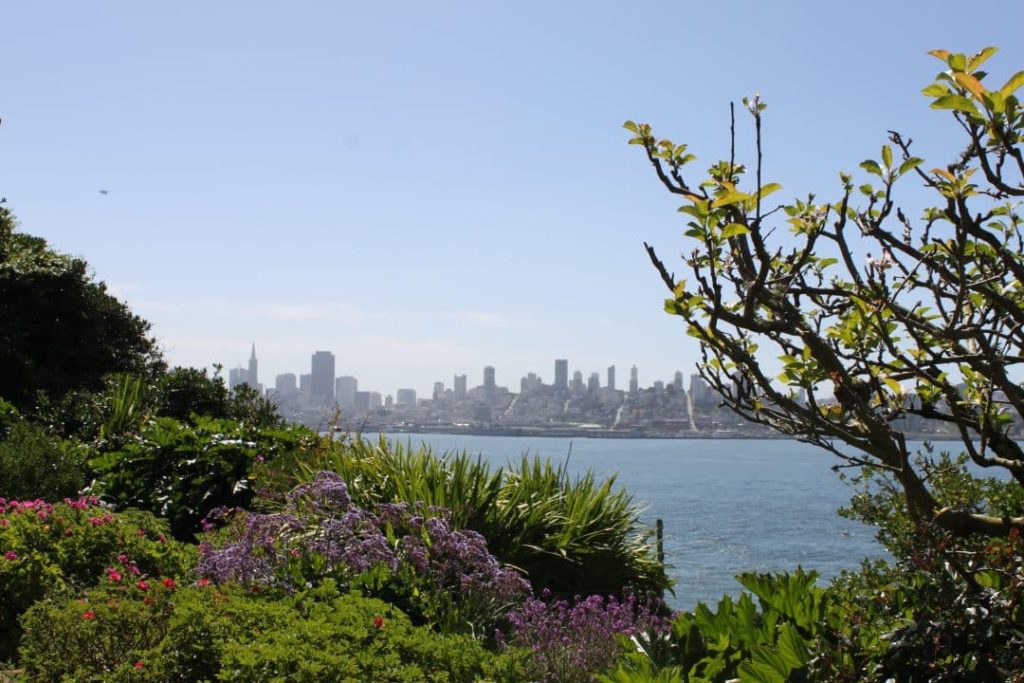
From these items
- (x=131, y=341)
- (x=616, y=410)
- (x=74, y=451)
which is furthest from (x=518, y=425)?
(x=74, y=451)

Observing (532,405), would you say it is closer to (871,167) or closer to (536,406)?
(536,406)

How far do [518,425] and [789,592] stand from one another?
4513 inches

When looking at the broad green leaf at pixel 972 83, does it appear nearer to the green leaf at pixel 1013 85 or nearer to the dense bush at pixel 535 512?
the green leaf at pixel 1013 85

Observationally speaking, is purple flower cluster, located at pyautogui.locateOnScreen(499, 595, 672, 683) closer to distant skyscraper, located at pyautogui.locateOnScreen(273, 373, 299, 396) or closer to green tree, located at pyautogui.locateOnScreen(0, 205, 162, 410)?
green tree, located at pyautogui.locateOnScreen(0, 205, 162, 410)

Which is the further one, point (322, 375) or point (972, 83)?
point (322, 375)

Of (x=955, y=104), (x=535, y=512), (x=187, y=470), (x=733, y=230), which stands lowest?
(x=535, y=512)

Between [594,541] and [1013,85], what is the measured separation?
5912 millimetres

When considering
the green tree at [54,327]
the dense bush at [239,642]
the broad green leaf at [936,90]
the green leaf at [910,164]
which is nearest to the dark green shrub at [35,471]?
the dense bush at [239,642]

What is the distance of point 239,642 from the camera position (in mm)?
4629

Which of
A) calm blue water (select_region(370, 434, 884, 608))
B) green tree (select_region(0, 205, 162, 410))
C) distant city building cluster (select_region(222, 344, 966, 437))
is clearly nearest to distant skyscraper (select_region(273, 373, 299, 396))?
distant city building cluster (select_region(222, 344, 966, 437))

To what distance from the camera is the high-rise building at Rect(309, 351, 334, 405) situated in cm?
12200

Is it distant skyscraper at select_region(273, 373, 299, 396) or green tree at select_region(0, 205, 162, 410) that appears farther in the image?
distant skyscraper at select_region(273, 373, 299, 396)

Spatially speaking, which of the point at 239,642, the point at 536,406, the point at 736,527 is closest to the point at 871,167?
the point at 239,642

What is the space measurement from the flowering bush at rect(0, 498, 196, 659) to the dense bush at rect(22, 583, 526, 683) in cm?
71
